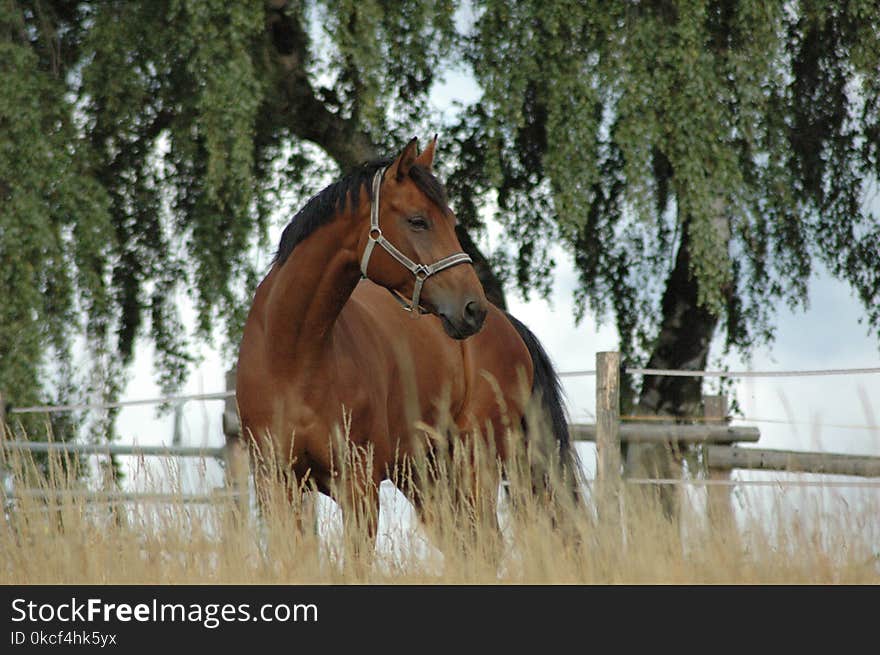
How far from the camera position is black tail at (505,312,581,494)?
5.83m

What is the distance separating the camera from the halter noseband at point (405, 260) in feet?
13.7

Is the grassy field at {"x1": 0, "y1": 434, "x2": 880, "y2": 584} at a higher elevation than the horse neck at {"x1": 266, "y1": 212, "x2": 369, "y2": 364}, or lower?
lower

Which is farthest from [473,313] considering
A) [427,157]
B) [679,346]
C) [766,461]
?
[679,346]

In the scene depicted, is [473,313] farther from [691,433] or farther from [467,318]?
[691,433]

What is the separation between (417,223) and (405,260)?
15 cm

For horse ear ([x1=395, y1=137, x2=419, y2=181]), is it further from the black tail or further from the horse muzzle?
the black tail

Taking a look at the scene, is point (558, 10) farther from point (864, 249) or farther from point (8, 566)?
point (8, 566)

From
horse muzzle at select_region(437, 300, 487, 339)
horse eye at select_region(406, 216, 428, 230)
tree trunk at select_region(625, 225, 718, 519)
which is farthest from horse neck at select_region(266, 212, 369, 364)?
tree trunk at select_region(625, 225, 718, 519)

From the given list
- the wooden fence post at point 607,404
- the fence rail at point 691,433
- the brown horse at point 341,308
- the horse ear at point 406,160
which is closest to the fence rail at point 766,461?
the fence rail at point 691,433

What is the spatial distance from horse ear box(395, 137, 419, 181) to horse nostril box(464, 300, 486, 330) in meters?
0.57

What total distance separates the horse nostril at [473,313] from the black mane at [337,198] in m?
0.40

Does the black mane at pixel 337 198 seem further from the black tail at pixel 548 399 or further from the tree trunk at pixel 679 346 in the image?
the tree trunk at pixel 679 346
